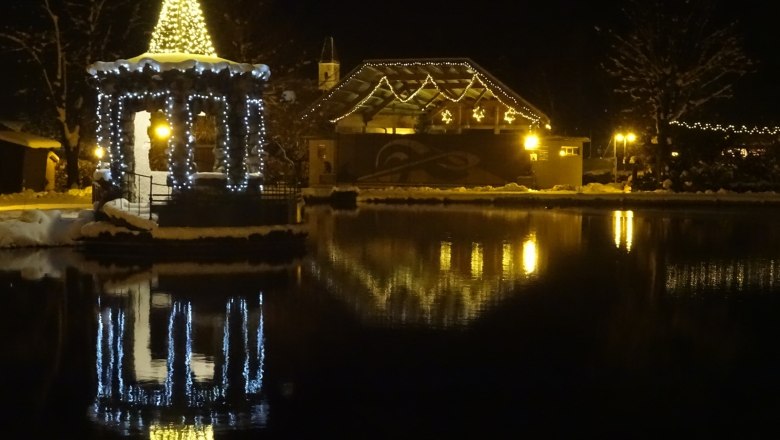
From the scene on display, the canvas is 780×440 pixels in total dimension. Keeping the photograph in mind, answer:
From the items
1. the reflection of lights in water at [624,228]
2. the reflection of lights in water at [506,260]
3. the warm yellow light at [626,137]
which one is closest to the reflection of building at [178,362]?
the reflection of lights in water at [506,260]

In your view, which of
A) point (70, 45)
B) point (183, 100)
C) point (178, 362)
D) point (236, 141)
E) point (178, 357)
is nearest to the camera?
point (178, 362)

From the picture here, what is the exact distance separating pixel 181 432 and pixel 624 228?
72.6 feet

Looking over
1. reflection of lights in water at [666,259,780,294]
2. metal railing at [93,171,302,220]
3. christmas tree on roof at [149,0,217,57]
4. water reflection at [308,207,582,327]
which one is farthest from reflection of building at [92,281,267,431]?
christmas tree on roof at [149,0,217,57]

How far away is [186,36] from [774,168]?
3191cm

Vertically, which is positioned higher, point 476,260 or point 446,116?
point 446,116

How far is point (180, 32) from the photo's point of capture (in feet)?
79.4

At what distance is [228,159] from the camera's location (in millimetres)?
23688

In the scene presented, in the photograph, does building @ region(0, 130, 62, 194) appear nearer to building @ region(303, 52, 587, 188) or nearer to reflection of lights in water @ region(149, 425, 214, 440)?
building @ region(303, 52, 587, 188)

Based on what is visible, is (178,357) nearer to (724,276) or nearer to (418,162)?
(724,276)

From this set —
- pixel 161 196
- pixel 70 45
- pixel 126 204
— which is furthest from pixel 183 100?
pixel 70 45

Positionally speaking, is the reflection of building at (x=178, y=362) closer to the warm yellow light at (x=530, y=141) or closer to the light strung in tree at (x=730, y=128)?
the warm yellow light at (x=530, y=141)

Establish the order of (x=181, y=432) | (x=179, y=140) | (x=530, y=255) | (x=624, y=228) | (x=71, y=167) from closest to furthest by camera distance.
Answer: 1. (x=181, y=432)
2. (x=530, y=255)
3. (x=179, y=140)
4. (x=624, y=228)
5. (x=71, y=167)

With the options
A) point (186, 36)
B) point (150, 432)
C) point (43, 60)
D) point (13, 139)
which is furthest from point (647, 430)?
point (43, 60)

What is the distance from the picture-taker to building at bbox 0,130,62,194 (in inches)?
1513
